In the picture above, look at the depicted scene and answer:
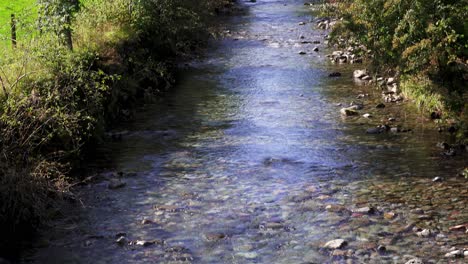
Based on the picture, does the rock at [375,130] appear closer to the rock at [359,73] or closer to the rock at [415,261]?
the rock at [359,73]

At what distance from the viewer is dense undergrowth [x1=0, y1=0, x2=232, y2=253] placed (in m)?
10.6

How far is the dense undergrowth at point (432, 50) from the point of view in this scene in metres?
15.1

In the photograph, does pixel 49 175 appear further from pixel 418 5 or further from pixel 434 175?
pixel 418 5

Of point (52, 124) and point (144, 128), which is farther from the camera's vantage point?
point (144, 128)

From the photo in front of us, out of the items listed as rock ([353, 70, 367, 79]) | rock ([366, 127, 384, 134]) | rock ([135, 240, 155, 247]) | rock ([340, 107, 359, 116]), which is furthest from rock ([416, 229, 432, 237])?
rock ([353, 70, 367, 79])

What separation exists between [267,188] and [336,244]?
287cm

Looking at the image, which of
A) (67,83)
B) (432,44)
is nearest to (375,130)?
(432,44)

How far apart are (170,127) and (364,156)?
5.32m

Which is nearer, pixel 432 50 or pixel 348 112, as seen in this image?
pixel 432 50

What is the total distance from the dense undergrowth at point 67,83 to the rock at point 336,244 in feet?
14.8

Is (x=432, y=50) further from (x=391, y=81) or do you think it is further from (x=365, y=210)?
(x=365, y=210)

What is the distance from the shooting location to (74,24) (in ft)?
65.8

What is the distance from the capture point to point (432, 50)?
1534 cm

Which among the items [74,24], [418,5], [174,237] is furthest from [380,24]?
[174,237]
